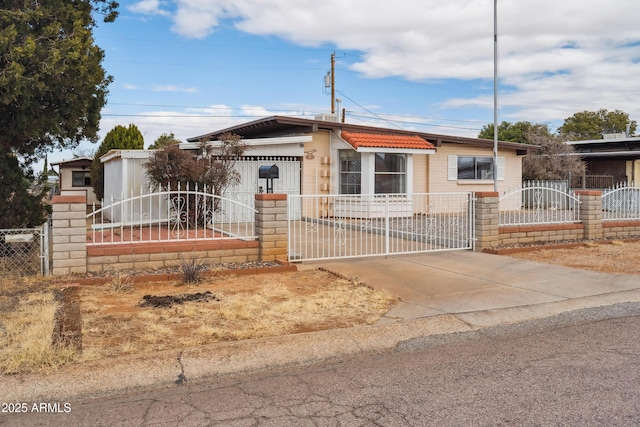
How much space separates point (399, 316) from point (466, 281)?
2.48 meters

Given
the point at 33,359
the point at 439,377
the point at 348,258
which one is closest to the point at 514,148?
the point at 348,258

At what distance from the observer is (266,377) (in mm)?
4676

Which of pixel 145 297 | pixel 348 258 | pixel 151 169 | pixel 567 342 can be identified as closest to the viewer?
pixel 567 342

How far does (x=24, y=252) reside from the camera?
9266 mm

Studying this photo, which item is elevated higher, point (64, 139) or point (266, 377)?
point (64, 139)

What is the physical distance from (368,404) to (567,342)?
2.69 meters

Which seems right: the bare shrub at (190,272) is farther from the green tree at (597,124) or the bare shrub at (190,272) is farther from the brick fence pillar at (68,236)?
the green tree at (597,124)

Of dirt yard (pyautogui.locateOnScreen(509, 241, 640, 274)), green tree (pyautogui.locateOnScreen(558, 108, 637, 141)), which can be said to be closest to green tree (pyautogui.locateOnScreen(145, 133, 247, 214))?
dirt yard (pyautogui.locateOnScreen(509, 241, 640, 274))

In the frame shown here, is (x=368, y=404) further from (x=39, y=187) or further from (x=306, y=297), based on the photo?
(x=39, y=187)

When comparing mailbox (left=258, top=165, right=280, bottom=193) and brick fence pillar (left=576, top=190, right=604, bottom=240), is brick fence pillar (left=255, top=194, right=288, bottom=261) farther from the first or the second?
brick fence pillar (left=576, top=190, right=604, bottom=240)

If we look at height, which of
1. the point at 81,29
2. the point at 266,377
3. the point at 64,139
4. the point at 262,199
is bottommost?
the point at 266,377

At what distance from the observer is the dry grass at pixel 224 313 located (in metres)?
5.37

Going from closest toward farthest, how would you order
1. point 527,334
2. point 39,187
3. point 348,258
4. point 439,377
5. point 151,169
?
point 439,377
point 527,334
point 348,258
point 39,187
point 151,169

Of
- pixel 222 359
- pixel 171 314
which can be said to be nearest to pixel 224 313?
pixel 171 314
